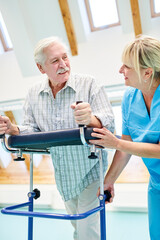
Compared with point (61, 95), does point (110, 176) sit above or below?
below

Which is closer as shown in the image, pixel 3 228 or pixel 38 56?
pixel 38 56

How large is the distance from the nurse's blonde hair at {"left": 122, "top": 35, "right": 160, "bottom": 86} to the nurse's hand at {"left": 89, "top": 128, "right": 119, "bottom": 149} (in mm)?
357

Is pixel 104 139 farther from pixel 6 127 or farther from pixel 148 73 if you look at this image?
pixel 6 127

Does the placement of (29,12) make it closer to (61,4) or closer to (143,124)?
(61,4)

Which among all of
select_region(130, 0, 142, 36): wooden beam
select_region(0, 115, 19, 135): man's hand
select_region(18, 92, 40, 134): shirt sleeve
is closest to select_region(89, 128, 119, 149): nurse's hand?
select_region(0, 115, 19, 135): man's hand

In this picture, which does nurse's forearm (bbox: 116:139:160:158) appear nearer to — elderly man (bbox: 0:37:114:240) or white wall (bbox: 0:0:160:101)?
elderly man (bbox: 0:37:114:240)

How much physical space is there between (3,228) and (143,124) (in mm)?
2406

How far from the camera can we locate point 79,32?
395 cm

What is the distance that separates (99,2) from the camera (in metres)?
4.09

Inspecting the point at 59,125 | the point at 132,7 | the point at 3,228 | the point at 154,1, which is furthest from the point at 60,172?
the point at 154,1

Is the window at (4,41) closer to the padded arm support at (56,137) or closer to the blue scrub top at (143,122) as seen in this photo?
the blue scrub top at (143,122)

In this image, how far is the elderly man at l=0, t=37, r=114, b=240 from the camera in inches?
64.2

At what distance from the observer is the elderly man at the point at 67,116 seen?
163 centimetres

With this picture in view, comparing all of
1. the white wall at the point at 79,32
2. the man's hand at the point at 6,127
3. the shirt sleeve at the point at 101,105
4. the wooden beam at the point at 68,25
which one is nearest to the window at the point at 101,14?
the white wall at the point at 79,32
